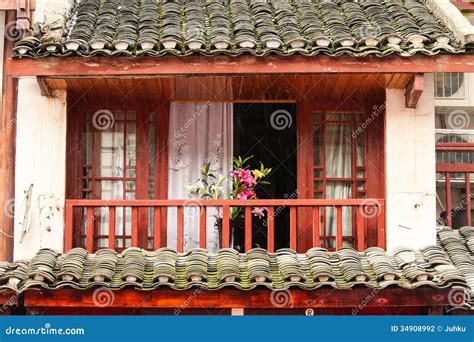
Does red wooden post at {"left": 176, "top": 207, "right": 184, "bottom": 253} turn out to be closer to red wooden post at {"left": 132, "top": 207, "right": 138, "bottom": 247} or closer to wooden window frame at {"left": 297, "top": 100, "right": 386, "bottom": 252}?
red wooden post at {"left": 132, "top": 207, "right": 138, "bottom": 247}

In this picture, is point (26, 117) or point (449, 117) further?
point (449, 117)

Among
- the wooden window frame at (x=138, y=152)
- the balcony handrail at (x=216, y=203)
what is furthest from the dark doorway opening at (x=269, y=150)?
the balcony handrail at (x=216, y=203)

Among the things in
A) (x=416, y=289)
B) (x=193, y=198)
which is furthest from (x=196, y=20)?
(x=416, y=289)

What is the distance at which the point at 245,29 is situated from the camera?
496 inches

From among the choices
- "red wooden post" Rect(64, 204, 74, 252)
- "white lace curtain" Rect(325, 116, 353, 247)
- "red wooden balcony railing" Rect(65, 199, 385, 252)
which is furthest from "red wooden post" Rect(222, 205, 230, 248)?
"red wooden post" Rect(64, 204, 74, 252)

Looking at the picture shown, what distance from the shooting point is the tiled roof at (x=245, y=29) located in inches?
475

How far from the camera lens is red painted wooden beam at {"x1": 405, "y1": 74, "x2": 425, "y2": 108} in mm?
12320

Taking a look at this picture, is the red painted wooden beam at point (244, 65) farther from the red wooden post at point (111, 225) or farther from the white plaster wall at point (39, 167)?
the red wooden post at point (111, 225)

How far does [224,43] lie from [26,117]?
8.84ft

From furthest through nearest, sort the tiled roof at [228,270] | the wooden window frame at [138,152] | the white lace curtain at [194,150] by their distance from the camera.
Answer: the white lace curtain at [194,150], the wooden window frame at [138,152], the tiled roof at [228,270]

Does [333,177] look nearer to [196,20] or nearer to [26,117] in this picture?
[196,20]

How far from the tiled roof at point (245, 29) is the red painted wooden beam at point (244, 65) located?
0.29 ft

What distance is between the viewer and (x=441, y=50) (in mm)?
12031

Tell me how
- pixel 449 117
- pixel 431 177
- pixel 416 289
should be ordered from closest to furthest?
pixel 416 289
pixel 431 177
pixel 449 117
